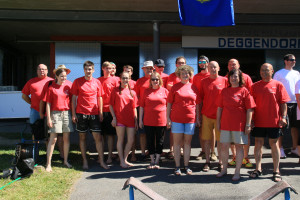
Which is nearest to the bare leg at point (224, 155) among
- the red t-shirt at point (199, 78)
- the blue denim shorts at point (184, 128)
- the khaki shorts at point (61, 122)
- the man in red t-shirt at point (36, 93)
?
the blue denim shorts at point (184, 128)

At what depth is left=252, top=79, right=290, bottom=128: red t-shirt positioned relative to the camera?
450 cm

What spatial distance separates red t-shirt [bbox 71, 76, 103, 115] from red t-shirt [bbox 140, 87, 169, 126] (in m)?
0.93

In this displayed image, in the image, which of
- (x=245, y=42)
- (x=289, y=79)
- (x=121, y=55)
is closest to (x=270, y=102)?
(x=289, y=79)

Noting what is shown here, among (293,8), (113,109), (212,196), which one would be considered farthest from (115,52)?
(212,196)

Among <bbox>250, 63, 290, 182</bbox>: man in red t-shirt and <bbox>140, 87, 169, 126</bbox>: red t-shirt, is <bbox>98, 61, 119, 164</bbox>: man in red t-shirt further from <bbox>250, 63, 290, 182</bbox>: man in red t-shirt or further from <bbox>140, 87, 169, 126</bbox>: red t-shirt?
<bbox>250, 63, 290, 182</bbox>: man in red t-shirt

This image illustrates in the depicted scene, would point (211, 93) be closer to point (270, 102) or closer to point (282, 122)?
point (270, 102)

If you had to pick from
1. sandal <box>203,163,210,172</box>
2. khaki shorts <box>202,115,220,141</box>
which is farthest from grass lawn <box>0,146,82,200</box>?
khaki shorts <box>202,115,220,141</box>

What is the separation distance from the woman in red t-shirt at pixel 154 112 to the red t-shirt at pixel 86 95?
86cm

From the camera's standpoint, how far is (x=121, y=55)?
14156 millimetres

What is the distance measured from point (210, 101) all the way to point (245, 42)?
7767 millimetres

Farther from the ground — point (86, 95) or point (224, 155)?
point (86, 95)

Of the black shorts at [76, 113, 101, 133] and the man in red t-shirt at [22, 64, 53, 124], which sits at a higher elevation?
the man in red t-shirt at [22, 64, 53, 124]

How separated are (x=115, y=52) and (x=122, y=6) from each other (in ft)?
16.1

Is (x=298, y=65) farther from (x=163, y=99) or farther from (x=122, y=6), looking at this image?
(x=163, y=99)
